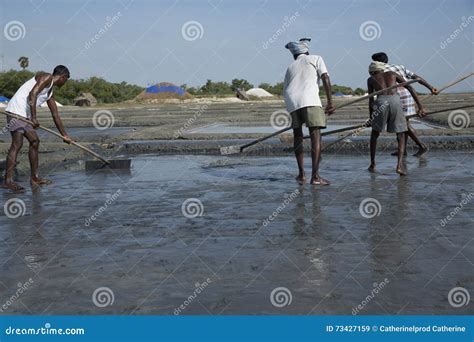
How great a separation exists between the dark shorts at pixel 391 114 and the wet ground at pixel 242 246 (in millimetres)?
676

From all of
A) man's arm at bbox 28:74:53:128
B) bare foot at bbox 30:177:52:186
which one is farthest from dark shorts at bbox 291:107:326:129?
bare foot at bbox 30:177:52:186

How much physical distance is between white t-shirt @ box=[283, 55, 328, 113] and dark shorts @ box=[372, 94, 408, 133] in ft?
3.76

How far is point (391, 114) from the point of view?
8531 millimetres

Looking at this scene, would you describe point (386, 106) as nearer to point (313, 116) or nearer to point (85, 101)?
point (313, 116)

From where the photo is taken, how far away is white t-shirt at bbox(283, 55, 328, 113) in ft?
25.3

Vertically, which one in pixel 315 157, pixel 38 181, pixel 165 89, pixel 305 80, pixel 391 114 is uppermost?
pixel 305 80

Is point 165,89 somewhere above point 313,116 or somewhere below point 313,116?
below

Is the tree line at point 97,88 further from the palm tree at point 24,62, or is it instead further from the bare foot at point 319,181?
the bare foot at point 319,181

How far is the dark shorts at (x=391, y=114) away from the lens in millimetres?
8492

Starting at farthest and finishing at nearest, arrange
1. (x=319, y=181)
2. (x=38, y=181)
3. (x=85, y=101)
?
(x=85, y=101) → (x=38, y=181) → (x=319, y=181)

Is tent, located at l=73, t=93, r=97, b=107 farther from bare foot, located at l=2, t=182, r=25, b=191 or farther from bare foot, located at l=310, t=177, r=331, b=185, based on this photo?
bare foot, located at l=310, t=177, r=331, b=185

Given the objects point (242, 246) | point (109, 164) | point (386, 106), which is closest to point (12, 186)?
point (109, 164)

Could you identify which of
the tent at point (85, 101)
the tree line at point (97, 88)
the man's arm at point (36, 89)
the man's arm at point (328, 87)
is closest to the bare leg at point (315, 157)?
the man's arm at point (328, 87)

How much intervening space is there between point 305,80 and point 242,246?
11.5 ft
